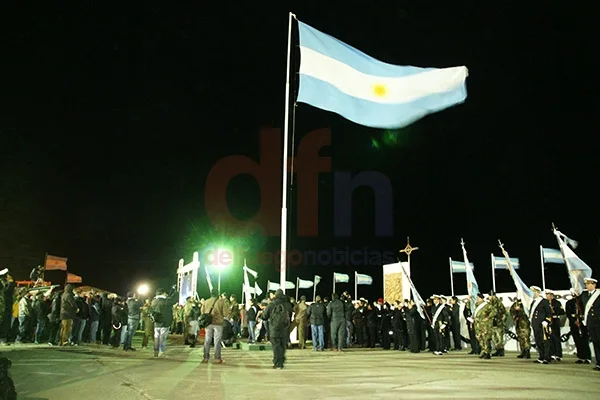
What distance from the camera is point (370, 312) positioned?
22.1m

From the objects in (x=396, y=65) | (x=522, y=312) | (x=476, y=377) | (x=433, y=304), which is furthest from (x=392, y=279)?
(x=476, y=377)

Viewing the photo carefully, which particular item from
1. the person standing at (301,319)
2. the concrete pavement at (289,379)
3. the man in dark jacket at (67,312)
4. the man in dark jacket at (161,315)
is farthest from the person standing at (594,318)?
the man in dark jacket at (67,312)

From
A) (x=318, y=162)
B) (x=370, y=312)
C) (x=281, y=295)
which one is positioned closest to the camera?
(x=281, y=295)

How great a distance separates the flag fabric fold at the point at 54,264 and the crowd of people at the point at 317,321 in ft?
33.8

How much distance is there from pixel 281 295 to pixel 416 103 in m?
7.76

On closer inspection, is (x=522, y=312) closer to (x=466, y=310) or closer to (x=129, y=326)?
(x=466, y=310)

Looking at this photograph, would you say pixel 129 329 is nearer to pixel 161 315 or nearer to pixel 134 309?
pixel 134 309

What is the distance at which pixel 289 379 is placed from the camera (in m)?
9.60

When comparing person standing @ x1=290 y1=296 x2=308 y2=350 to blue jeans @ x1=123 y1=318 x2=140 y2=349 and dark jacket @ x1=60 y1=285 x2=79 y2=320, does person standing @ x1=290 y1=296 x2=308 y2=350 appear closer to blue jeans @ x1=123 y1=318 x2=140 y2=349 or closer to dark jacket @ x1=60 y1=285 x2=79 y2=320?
blue jeans @ x1=123 y1=318 x2=140 y2=349

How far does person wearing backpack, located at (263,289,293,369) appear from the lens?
38.5 ft

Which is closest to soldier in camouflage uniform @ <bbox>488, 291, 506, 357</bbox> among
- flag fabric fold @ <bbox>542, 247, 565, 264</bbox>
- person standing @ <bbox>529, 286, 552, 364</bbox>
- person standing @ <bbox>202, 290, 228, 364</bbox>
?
person standing @ <bbox>529, 286, 552, 364</bbox>

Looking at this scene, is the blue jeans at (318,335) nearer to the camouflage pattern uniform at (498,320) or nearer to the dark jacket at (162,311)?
the camouflage pattern uniform at (498,320)

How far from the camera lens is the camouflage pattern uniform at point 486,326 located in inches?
590

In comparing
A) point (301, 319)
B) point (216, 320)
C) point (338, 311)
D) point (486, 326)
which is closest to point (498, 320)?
point (486, 326)
